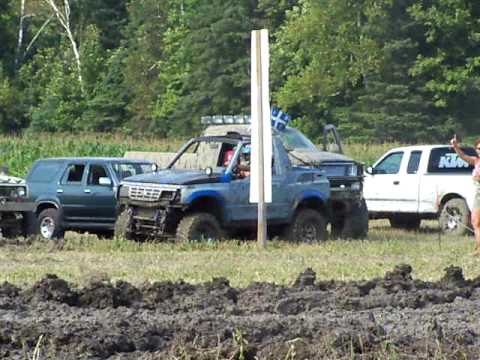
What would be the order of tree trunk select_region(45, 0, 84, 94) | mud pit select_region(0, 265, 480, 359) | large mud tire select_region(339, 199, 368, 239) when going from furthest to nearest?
1. tree trunk select_region(45, 0, 84, 94)
2. large mud tire select_region(339, 199, 368, 239)
3. mud pit select_region(0, 265, 480, 359)

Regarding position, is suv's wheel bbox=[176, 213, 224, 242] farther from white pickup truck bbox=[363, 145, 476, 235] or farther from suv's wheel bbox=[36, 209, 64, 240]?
white pickup truck bbox=[363, 145, 476, 235]

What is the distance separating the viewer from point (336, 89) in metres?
61.3

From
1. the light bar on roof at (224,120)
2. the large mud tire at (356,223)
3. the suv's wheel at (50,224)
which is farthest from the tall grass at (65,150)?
the large mud tire at (356,223)

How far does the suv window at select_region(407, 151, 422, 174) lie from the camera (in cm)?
2680

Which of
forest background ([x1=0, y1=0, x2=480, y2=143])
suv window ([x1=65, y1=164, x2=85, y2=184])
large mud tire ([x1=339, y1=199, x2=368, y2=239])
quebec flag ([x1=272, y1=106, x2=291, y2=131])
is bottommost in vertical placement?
large mud tire ([x1=339, y1=199, x2=368, y2=239])

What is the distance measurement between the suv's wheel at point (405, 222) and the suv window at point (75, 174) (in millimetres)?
6452

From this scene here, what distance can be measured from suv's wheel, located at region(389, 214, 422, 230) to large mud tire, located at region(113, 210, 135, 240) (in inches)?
297

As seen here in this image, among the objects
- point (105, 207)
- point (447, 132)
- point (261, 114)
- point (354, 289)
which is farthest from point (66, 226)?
point (447, 132)

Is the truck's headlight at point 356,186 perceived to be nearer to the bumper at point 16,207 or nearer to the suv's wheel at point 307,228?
the suv's wheel at point 307,228

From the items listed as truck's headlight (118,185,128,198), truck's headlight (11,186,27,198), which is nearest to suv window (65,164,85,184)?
truck's headlight (11,186,27,198)

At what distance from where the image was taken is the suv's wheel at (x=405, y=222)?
27.5 metres

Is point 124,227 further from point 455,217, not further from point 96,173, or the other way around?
point 455,217

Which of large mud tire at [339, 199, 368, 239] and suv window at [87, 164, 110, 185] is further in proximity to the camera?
suv window at [87, 164, 110, 185]

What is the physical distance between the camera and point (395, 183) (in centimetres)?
2691
